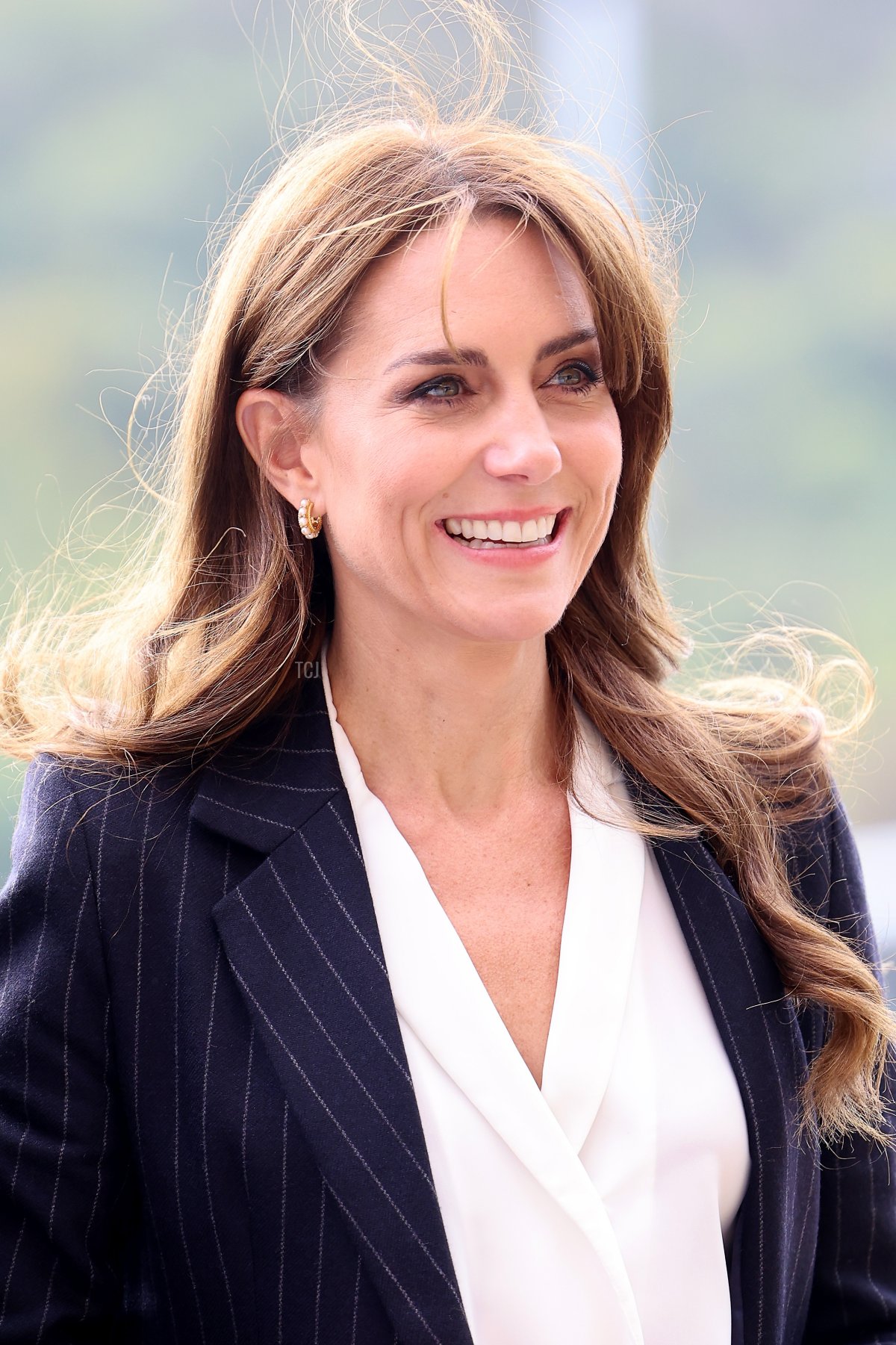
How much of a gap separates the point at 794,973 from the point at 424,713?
55cm

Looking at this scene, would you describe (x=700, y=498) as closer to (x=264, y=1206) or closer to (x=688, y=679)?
(x=688, y=679)

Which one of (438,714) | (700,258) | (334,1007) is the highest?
(700,258)

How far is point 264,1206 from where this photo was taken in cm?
148

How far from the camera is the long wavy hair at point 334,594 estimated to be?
1658mm

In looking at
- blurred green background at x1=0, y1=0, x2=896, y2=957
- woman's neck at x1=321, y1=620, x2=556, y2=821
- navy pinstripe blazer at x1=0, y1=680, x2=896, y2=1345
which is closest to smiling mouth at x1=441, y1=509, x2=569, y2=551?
woman's neck at x1=321, y1=620, x2=556, y2=821

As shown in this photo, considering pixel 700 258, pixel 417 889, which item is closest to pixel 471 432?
pixel 417 889

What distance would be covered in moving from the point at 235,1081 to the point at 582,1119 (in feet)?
1.24

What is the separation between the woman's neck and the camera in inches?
67.9

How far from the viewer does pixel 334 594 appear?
188 centimetres

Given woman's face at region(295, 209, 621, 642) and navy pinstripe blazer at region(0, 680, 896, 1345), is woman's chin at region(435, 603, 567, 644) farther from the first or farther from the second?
navy pinstripe blazer at region(0, 680, 896, 1345)

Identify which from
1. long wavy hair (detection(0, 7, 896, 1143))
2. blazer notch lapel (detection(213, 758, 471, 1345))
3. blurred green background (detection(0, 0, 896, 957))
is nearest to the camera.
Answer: blazer notch lapel (detection(213, 758, 471, 1345))

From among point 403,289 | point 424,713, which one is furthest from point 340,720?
point 403,289

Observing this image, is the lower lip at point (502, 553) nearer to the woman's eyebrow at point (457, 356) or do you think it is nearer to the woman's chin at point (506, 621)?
the woman's chin at point (506, 621)

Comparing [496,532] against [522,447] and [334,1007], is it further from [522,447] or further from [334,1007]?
[334,1007]
